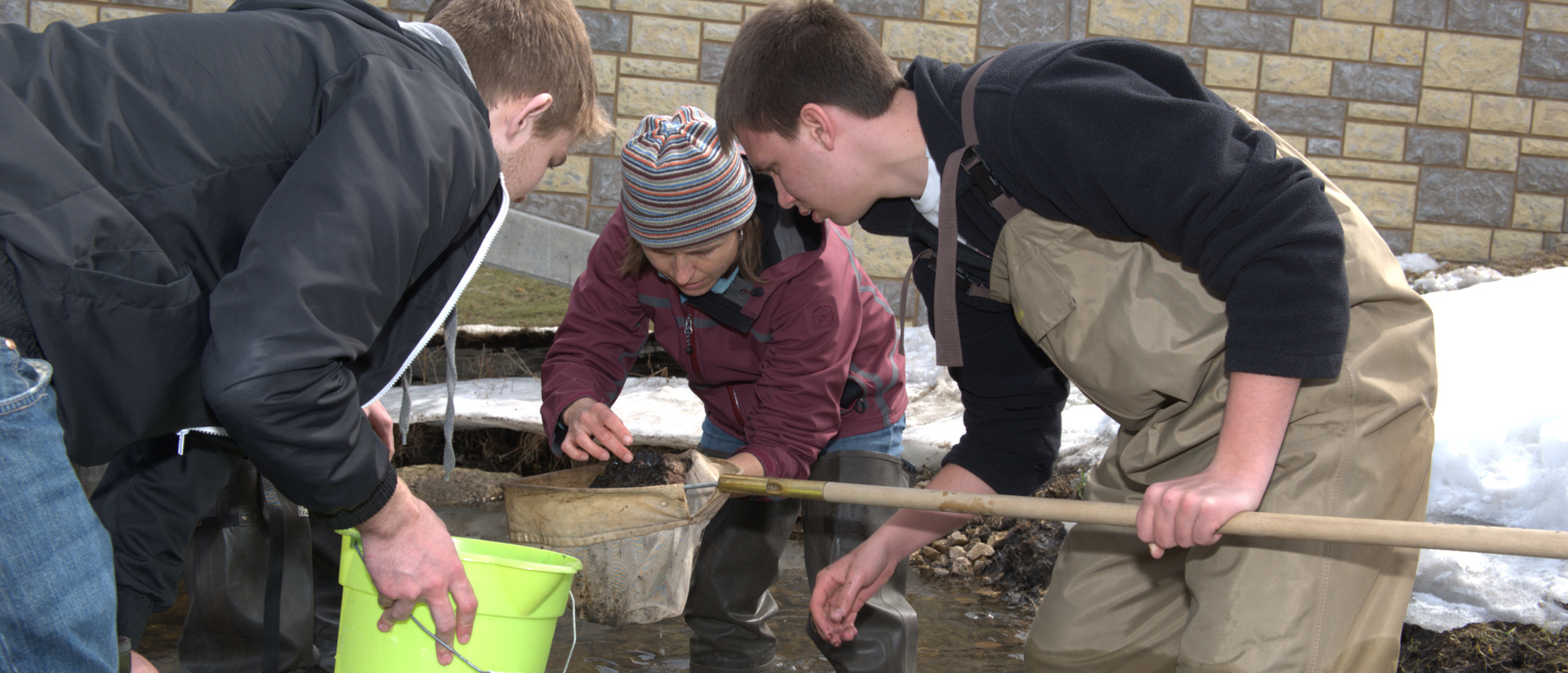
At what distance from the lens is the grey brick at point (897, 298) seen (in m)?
6.59

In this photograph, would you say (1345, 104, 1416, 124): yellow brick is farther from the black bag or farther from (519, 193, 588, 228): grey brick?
the black bag

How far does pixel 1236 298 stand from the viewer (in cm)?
160

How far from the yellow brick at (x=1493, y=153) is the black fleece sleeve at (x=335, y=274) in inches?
286

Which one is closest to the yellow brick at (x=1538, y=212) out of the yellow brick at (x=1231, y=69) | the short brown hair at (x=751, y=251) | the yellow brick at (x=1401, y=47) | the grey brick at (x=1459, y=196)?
the grey brick at (x=1459, y=196)

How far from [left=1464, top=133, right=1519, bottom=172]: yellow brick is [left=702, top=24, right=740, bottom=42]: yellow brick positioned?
4879mm

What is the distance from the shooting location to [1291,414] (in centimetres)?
171

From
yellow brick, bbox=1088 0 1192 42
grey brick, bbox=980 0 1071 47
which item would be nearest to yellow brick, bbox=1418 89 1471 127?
yellow brick, bbox=1088 0 1192 42

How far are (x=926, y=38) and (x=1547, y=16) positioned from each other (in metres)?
4.09

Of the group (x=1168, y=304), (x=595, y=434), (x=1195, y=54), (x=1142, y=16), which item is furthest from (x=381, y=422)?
(x=1195, y=54)

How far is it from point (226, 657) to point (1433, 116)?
7.36 m

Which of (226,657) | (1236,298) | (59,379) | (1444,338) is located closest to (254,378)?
(59,379)

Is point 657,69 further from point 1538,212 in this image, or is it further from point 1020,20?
point 1538,212

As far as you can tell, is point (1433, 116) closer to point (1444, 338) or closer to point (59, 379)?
point (1444, 338)

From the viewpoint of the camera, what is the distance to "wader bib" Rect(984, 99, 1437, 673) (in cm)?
169
